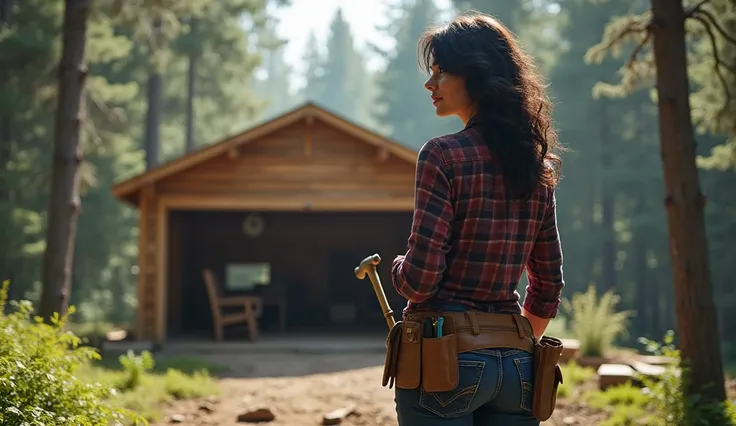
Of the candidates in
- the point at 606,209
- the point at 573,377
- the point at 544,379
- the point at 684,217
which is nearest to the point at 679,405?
the point at 684,217

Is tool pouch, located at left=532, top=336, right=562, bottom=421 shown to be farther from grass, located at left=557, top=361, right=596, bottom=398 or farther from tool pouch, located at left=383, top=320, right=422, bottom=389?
grass, located at left=557, top=361, right=596, bottom=398

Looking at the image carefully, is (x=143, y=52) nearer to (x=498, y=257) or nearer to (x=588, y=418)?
(x=588, y=418)

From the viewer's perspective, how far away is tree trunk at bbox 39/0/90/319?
33.4ft

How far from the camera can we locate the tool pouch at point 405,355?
2250 millimetres

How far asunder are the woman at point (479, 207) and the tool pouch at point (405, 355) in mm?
39

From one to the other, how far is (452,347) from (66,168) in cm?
910

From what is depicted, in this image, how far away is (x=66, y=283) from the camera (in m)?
10.2

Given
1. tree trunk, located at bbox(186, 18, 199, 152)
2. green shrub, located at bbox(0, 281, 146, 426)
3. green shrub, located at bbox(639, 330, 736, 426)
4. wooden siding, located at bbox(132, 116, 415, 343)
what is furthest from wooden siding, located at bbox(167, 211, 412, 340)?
green shrub, located at bbox(0, 281, 146, 426)

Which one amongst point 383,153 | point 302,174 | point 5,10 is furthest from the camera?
point 5,10

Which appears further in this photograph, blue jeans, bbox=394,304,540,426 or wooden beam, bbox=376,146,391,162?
wooden beam, bbox=376,146,391,162

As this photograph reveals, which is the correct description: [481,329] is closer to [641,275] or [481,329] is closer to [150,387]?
[150,387]

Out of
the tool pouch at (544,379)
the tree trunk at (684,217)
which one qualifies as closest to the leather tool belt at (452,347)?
the tool pouch at (544,379)

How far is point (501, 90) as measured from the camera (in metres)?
2.40

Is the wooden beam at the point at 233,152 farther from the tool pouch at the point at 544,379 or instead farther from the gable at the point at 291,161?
the tool pouch at the point at 544,379
